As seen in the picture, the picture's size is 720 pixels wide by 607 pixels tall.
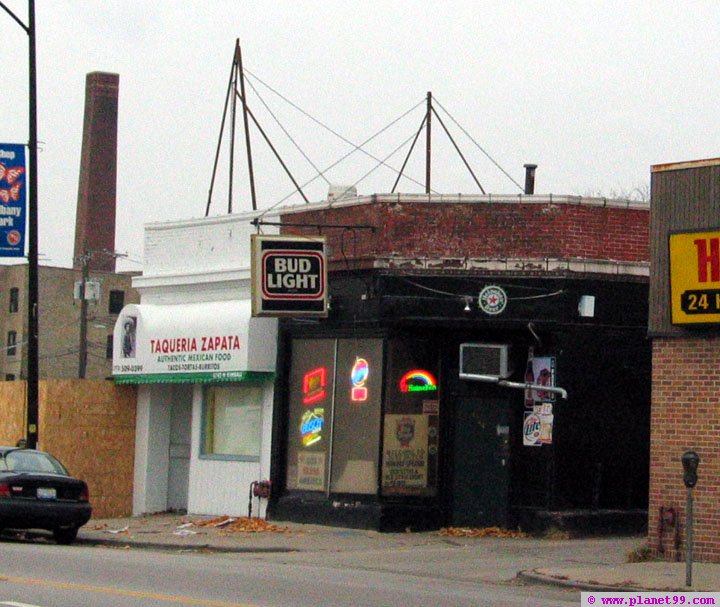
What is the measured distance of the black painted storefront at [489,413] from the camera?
21.4 m

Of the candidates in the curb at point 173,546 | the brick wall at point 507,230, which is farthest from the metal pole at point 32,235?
the brick wall at point 507,230

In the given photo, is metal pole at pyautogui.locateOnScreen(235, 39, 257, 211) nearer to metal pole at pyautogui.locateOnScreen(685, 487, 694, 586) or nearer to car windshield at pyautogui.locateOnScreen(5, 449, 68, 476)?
car windshield at pyautogui.locateOnScreen(5, 449, 68, 476)

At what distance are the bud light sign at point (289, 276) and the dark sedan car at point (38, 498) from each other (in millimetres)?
3950

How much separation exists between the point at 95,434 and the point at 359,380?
671 cm

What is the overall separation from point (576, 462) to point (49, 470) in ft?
26.6

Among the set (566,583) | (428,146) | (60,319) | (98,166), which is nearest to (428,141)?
(428,146)

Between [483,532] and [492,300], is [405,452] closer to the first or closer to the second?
[483,532]

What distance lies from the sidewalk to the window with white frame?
4.20 feet

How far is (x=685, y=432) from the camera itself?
57.2 feet

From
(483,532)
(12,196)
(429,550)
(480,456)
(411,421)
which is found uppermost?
(12,196)

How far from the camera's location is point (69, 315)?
262ft

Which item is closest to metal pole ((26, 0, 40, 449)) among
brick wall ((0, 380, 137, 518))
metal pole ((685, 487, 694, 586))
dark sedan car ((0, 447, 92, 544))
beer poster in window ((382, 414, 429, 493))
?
brick wall ((0, 380, 137, 518))

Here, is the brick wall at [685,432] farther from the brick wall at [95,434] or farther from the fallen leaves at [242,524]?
the brick wall at [95,434]

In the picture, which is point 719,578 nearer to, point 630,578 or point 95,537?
point 630,578
